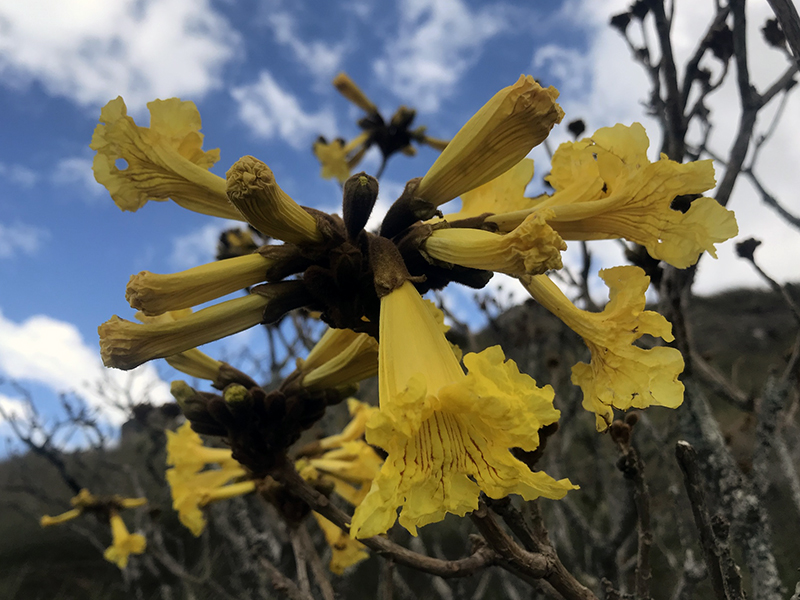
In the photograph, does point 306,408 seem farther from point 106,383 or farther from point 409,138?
point 106,383

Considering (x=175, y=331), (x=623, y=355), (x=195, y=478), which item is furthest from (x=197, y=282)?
(x=195, y=478)

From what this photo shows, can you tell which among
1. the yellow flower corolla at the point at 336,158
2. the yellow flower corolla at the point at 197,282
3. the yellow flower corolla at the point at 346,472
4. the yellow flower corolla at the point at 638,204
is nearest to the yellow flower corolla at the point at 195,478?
the yellow flower corolla at the point at 346,472

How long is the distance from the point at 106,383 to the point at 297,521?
5.98 m

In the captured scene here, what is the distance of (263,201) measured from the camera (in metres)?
1.26

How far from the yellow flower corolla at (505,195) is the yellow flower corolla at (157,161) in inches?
30.4

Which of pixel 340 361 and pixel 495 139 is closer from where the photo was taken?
pixel 495 139

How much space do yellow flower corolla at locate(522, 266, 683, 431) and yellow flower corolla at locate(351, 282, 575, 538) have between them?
0.23 metres

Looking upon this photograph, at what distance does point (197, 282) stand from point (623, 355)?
1145mm

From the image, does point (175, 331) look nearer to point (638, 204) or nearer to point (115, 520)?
point (638, 204)

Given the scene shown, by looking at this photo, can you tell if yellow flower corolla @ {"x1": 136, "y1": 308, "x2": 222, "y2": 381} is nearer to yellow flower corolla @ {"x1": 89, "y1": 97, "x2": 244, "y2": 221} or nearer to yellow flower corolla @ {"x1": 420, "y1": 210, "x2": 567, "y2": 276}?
yellow flower corolla @ {"x1": 89, "y1": 97, "x2": 244, "y2": 221}

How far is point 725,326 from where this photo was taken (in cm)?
2547

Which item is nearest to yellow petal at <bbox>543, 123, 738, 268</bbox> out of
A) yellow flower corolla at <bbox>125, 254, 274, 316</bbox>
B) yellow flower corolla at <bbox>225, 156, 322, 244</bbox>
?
yellow flower corolla at <bbox>225, 156, 322, 244</bbox>

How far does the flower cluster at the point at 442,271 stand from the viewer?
3.65 ft

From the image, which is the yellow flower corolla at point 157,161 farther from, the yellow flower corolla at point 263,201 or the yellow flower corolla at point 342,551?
the yellow flower corolla at point 342,551
